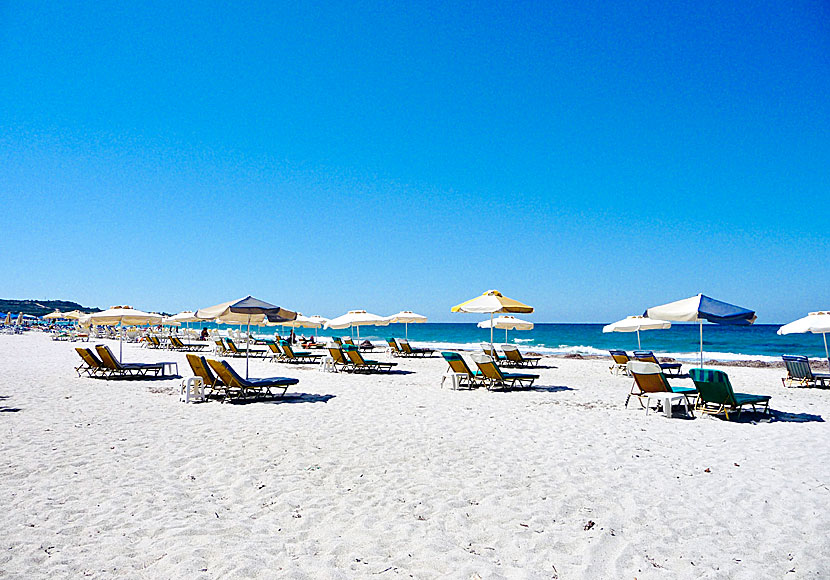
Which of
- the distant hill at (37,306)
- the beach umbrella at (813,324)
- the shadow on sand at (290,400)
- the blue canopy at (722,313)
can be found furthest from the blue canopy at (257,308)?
the distant hill at (37,306)

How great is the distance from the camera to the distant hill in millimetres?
73062

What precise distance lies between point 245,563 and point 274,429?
12.9ft

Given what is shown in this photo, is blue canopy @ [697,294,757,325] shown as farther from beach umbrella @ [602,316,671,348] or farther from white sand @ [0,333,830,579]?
beach umbrella @ [602,316,671,348]

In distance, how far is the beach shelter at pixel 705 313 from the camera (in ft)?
32.0

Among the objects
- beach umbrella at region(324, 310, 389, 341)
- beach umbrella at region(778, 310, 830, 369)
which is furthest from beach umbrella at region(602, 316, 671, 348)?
beach umbrella at region(324, 310, 389, 341)

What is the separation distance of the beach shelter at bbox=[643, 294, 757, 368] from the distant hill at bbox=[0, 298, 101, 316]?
70887mm

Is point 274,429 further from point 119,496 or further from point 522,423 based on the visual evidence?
point 522,423

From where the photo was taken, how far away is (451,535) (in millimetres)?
3602

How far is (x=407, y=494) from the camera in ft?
14.5

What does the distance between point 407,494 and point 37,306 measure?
9276 centimetres

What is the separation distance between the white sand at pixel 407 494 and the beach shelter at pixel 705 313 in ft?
7.43

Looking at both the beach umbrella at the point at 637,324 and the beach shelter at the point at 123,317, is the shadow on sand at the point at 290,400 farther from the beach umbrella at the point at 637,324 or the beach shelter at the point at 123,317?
the beach umbrella at the point at 637,324

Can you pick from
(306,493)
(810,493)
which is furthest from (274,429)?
(810,493)

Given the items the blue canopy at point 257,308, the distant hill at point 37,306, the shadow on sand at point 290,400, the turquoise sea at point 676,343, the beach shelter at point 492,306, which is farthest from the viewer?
the distant hill at point 37,306
